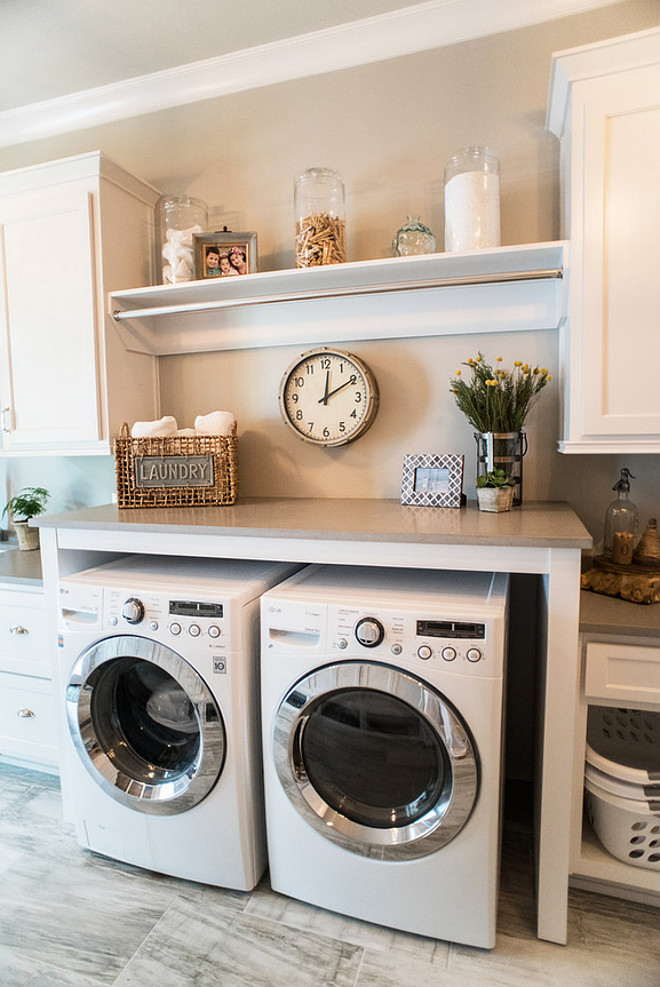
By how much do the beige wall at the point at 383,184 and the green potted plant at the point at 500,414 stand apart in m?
0.21

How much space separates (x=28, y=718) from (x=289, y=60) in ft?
8.54

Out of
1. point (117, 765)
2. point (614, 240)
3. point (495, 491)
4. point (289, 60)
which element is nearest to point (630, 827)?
point (495, 491)

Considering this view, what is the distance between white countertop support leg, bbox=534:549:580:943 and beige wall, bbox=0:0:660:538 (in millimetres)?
687

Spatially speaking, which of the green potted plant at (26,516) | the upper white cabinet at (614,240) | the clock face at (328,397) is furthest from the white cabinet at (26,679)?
the upper white cabinet at (614,240)

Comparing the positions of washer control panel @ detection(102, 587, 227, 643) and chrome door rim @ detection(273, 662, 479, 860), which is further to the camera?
washer control panel @ detection(102, 587, 227, 643)

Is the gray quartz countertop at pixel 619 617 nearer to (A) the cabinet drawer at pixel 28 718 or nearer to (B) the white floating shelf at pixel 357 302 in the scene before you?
(B) the white floating shelf at pixel 357 302

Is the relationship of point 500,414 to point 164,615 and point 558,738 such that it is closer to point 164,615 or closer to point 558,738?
point 558,738

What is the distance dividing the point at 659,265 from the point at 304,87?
57.7 inches

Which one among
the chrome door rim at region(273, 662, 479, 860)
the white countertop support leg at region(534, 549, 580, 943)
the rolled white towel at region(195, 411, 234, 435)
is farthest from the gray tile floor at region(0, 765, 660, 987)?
the rolled white towel at region(195, 411, 234, 435)

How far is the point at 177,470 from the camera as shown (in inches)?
78.6

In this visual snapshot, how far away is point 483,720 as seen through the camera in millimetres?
1310

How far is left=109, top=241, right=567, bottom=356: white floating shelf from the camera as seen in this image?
1.80 m

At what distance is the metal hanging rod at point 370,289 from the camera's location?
169cm

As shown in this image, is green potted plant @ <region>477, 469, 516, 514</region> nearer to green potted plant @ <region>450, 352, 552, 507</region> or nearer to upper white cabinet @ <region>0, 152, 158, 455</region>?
green potted plant @ <region>450, 352, 552, 507</region>
